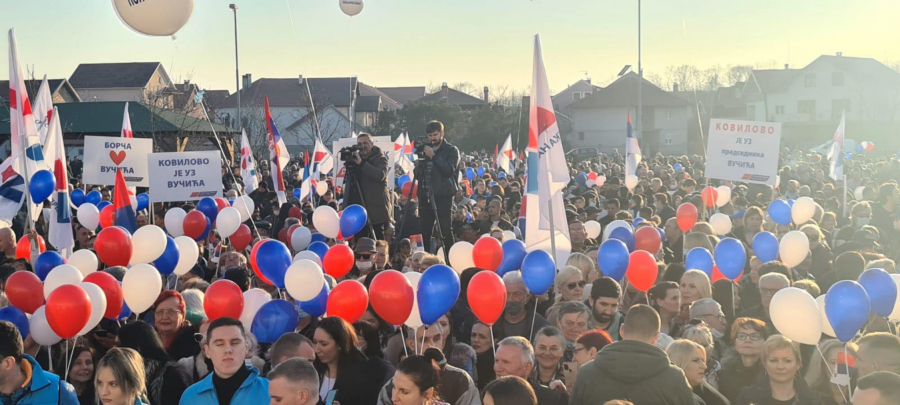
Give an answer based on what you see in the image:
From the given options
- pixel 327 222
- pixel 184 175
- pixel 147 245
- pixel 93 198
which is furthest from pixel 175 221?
pixel 93 198

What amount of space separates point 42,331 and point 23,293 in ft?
2.92

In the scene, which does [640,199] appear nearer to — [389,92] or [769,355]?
[769,355]

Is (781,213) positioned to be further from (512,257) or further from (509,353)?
(509,353)

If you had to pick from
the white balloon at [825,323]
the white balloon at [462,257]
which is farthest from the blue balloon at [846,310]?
the white balloon at [462,257]

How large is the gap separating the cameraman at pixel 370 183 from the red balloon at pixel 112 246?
10.4 feet

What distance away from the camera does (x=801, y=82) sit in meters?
74.7

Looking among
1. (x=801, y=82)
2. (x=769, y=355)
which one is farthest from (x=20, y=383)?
(x=801, y=82)

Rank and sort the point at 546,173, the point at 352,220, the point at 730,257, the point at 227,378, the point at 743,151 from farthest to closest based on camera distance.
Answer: the point at 743,151 < the point at 352,220 < the point at 730,257 < the point at 546,173 < the point at 227,378

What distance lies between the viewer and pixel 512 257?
Result: 9109 mm

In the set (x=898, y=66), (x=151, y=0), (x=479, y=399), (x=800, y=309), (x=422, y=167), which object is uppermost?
(x=898, y=66)

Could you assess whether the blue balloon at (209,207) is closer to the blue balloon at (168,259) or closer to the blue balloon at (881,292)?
the blue balloon at (168,259)

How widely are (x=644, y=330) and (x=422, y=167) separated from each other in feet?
20.2

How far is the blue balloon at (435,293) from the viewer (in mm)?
6531

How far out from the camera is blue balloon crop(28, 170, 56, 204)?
36.5ft
